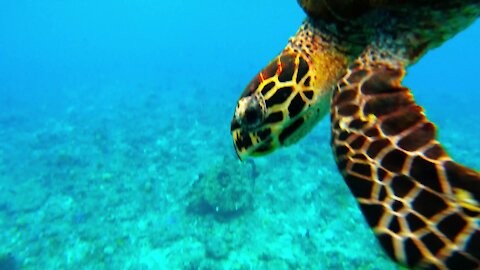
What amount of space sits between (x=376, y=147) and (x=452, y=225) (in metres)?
0.47

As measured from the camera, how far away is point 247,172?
904cm

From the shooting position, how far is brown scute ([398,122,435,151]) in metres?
1.47

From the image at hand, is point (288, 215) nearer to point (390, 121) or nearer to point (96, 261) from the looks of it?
point (96, 261)

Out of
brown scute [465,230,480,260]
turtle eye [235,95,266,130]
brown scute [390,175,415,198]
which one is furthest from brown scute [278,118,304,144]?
brown scute [465,230,480,260]

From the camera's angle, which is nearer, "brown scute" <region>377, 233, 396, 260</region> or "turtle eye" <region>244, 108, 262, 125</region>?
"brown scute" <region>377, 233, 396, 260</region>

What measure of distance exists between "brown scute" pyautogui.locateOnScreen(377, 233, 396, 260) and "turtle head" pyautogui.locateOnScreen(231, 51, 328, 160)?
42.6 inches

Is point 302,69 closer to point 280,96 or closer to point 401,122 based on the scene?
point 280,96

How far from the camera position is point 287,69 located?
7.52 ft

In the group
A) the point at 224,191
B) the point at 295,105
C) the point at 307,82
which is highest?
the point at 224,191

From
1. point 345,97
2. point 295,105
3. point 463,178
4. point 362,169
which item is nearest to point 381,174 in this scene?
point 362,169

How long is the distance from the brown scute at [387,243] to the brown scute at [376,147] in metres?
0.39

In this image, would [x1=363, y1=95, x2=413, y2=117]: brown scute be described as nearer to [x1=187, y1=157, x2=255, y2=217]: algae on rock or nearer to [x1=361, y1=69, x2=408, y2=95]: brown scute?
[x1=361, y1=69, x2=408, y2=95]: brown scute

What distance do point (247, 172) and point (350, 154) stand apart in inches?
295

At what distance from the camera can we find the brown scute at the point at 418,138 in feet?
4.82
